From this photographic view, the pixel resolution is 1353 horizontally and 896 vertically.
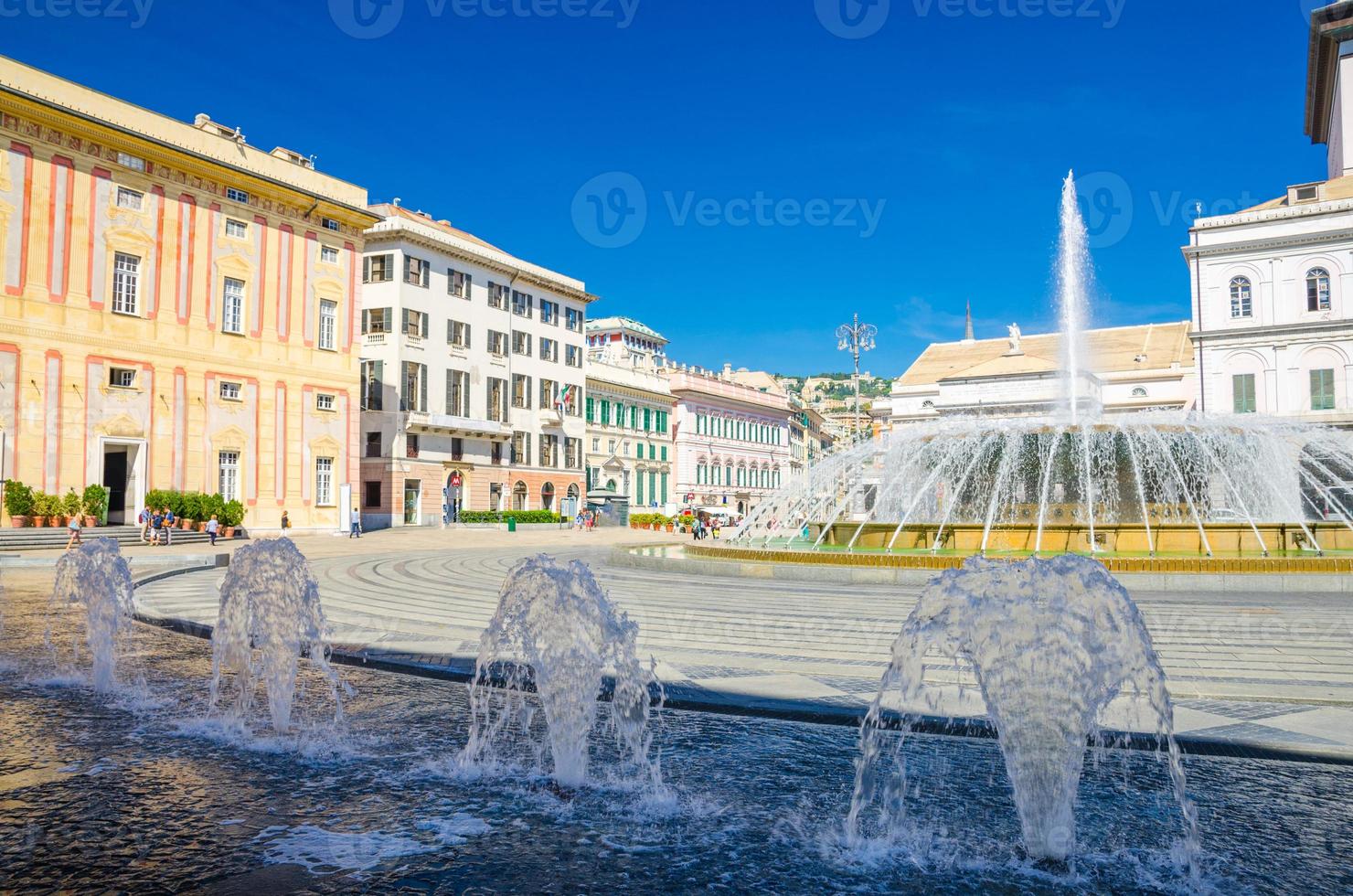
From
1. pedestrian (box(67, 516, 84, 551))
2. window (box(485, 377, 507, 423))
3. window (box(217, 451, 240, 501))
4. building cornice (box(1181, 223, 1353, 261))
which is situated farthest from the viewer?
window (box(485, 377, 507, 423))

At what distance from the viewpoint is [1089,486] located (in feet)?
62.7

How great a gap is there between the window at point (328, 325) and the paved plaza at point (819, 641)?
71.6 ft

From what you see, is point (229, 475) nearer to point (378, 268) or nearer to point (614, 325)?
point (378, 268)

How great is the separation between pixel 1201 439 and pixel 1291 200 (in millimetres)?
36628

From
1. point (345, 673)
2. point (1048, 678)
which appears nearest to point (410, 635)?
point (345, 673)

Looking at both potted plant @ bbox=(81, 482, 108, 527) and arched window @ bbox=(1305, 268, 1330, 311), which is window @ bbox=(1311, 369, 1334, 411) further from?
potted plant @ bbox=(81, 482, 108, 527)

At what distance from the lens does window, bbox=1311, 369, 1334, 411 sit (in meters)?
43.1

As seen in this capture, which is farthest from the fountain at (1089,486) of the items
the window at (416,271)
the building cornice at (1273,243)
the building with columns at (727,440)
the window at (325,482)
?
the building with columns at (727,440)

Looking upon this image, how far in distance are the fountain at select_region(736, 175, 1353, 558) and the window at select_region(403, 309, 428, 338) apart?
2804 cm

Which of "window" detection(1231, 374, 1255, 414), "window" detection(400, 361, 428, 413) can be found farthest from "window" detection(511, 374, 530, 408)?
"window" detection(1231, 374, 1255, 414)

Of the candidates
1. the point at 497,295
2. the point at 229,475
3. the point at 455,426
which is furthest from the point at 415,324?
the point at 229,475

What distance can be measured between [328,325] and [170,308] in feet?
22.2

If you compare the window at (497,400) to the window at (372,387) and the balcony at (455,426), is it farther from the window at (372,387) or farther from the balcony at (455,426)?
the window at (372,387)

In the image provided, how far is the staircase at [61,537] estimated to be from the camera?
80.3 ft
